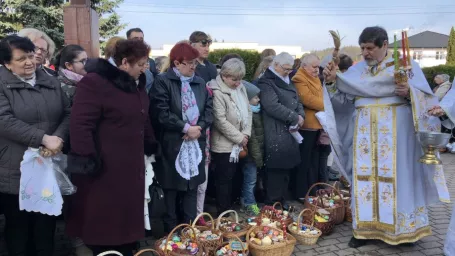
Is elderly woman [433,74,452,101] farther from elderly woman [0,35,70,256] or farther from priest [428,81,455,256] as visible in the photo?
elderly woman [0,35,70,256]

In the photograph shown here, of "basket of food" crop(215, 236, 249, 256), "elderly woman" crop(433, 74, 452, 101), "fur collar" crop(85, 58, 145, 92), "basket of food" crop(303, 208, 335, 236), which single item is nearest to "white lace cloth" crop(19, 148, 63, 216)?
"fur collar" crop(85, 58, 145, 92)

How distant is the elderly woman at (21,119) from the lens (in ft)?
9.43

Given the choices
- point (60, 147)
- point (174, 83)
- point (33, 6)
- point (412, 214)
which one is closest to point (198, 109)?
point (174, 83)

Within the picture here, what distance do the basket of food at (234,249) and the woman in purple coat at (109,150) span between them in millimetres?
760

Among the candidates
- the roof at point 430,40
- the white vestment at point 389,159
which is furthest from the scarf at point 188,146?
the roof at point 430,40

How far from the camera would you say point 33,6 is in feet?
44.1

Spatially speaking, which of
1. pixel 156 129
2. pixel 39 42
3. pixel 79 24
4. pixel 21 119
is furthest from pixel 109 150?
pixel 79 24

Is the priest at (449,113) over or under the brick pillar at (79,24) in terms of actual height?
under

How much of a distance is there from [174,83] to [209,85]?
0.68 metres

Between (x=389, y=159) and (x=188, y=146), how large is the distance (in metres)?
1.93

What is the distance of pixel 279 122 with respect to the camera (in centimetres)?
477

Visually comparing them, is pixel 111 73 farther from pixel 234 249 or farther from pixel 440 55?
pixel 440 55

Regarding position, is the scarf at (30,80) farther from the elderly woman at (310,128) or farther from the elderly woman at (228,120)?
the elderly woman at (310,128)

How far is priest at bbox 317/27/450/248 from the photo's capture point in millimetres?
3695
